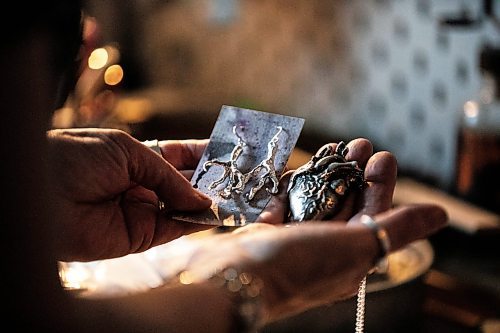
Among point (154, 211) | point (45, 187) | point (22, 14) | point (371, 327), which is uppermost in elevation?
point (22, 14)

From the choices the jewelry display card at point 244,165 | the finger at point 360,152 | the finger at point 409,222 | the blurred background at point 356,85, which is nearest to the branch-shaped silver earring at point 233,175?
the jewelry display card at point 244,165

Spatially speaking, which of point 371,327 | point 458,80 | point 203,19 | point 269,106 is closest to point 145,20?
point 203,19

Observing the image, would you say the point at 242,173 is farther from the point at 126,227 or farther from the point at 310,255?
the point at 310,255

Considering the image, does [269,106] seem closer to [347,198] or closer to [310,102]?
[310,102]

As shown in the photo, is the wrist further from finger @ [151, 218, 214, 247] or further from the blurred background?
the blurred background

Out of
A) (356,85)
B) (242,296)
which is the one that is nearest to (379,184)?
(242,296)

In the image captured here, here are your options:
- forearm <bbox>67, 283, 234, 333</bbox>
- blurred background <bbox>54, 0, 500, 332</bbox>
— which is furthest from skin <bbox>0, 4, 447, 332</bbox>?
blurred background <bbox>54, 0, 500, 332</bbox>
